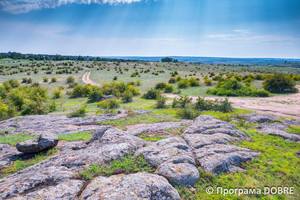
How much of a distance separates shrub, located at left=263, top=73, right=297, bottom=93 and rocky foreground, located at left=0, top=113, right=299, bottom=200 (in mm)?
24444

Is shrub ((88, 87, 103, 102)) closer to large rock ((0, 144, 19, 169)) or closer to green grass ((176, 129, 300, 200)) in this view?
large rock ((0, 144, 19, 169))

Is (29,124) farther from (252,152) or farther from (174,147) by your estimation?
(252,152)

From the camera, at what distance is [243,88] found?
28984 mm

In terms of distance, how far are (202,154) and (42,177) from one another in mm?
6395

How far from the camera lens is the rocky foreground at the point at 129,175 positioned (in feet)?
15.9

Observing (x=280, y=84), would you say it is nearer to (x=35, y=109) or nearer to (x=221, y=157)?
(x=221, y=157)

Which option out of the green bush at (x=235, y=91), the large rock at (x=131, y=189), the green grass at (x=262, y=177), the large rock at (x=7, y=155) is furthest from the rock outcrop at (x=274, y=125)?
the large rock at (x=7, y=155)

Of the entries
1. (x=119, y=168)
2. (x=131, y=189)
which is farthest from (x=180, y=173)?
(x=119, y=168)

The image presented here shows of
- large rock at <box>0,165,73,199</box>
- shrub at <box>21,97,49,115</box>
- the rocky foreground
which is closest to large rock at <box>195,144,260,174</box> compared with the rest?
the rocky foreground

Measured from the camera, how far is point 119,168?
6.19 meters

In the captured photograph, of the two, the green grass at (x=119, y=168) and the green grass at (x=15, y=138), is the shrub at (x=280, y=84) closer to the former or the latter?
the green grass at (x=119, y=168)

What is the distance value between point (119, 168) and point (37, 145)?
566 centimetres

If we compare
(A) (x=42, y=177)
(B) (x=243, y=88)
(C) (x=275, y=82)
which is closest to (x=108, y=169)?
(A) (x=42, y=177)

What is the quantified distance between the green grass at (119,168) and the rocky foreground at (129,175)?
22 cm
